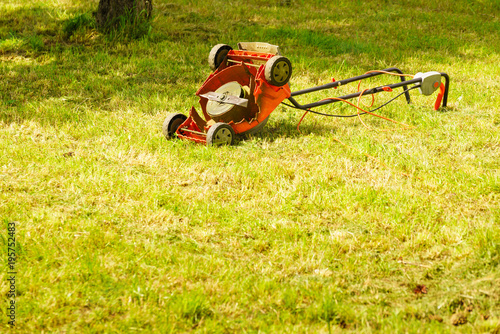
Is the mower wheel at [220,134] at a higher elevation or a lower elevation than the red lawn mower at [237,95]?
lower

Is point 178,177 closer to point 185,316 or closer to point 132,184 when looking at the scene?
point 132,184

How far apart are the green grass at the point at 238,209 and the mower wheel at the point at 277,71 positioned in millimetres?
639

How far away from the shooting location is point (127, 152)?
15.9ft

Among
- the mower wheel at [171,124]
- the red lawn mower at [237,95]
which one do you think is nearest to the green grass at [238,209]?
the mower wheel at [171,124]

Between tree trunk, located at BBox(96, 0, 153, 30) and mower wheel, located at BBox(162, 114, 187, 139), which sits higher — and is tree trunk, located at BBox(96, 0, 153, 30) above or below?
above

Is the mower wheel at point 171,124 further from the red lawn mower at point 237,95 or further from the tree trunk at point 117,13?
the tree trunk at point 117,13

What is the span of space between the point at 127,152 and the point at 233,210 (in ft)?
4.84

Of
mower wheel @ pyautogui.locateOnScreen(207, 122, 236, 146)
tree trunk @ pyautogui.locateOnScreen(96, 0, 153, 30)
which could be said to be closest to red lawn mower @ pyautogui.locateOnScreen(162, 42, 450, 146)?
mower wheel @ pyautogui.locateOnScreen(207, 122, 236, 146)

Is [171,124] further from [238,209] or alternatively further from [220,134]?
[238,209]

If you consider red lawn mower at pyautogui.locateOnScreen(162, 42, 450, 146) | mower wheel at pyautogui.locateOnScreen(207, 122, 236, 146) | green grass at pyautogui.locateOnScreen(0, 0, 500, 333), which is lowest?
green grass at pyautogui.locateOnScreen(0, 0, 500, 333)

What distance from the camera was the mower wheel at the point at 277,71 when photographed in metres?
4.77

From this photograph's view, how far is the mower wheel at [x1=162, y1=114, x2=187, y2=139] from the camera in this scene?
513cm

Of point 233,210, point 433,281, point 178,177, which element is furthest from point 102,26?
point 433,281

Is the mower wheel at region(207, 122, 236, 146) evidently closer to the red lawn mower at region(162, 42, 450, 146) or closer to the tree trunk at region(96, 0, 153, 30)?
the red lawn mower at region(162, 42, 450, 146)
